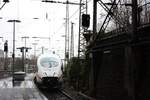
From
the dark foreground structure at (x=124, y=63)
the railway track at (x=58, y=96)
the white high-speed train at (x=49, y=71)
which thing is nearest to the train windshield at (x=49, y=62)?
the white high-speed train at (x=49, y=71)

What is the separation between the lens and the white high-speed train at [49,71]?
106 ft

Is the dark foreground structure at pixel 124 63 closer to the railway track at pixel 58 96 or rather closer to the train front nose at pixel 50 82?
the railway track at pixel 58 96

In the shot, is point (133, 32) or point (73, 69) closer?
point (133, 32)

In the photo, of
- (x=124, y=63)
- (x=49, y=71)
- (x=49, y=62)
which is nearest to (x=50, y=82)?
(x=49, y=71)

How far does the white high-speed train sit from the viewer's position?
106 feet

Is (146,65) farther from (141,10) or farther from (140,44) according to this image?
(141,10)

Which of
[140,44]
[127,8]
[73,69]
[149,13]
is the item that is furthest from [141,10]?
[73,69]

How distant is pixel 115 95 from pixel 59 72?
1432 cm

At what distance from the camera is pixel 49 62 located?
112ft

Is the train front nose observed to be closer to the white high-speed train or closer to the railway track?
the white high-speed train

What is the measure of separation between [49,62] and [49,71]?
54.5 inches

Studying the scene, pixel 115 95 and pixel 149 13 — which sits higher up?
pixel 149 13

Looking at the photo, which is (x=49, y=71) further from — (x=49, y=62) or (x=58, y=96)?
(x=58, y=96)

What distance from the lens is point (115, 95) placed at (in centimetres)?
1933
